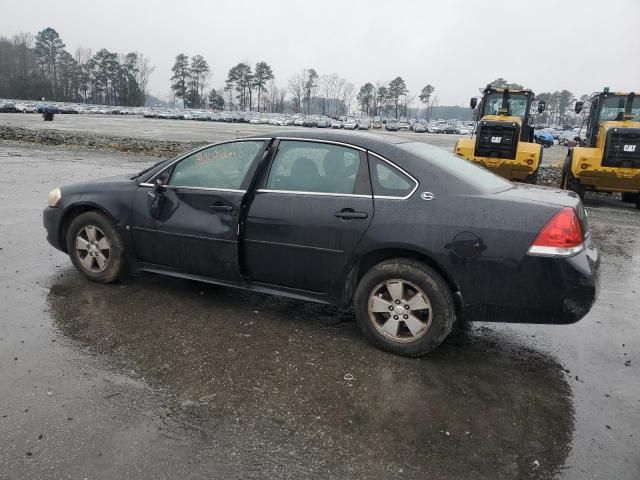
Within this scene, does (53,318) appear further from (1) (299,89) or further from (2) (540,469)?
(1) (299,89)

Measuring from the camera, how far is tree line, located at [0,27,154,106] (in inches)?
4545

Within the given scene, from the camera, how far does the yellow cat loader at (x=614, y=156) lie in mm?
12023

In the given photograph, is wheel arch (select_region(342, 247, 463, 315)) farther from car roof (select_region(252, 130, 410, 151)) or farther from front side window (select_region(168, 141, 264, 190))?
front side window (select_region(168, 141, 264, 190))

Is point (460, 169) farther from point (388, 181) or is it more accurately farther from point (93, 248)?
point (93, 248)

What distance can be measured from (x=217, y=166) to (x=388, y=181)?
1581mm

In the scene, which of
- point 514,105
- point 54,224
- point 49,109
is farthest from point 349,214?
point 49,109

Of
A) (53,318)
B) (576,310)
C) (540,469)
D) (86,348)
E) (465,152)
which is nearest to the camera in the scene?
(540,469)

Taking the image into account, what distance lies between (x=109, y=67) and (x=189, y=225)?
13467cm

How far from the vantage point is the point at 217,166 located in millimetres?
4676

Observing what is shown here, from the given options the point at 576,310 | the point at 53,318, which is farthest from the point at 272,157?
the point at 576,310

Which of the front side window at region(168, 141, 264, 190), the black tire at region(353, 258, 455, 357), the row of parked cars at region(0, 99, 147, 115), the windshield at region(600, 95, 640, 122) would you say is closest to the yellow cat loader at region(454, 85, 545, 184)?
the windshield at region(600, 95, 640, 122)

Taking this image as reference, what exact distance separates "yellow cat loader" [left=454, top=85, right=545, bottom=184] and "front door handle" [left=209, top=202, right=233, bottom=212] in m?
11.3

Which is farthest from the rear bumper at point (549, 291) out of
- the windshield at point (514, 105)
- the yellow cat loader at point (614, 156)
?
the windshield at point (514, 105)

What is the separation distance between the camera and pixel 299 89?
136500mm
